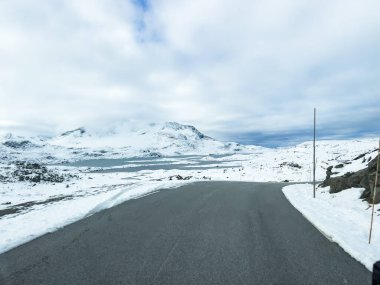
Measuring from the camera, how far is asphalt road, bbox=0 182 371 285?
5.20 meters

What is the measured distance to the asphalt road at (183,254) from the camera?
205 inches

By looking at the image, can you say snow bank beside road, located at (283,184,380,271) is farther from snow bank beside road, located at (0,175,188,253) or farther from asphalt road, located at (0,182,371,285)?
snow bank beside road, located at (0,175,188,253)

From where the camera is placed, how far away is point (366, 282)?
4984mm

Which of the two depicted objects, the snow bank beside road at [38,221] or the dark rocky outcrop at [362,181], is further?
the dark rocky outcrop at [362,181]

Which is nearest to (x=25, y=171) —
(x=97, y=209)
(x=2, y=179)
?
(x=2, y=179)

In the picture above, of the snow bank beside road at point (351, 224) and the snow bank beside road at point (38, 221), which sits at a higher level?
the snow bank beside road at point (351, 224)

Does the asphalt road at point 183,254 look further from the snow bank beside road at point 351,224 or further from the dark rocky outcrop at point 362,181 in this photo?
the dark rocky outcrop at point 362,181

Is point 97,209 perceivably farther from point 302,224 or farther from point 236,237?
point 302,224

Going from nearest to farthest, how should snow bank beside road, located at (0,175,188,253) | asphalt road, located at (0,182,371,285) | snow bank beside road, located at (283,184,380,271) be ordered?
asphalt road, located at (0,182,371,285)
snow bank beside road, located at (283,184,380,271)
snow bank beside road, located at (0,175,188,253)

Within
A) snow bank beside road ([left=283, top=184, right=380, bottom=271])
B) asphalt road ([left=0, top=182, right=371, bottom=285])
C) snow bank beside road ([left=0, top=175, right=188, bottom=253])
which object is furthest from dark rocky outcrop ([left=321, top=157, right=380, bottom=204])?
Result: snow bank beside road ([left=0, top=175, right=188, bottom=253])

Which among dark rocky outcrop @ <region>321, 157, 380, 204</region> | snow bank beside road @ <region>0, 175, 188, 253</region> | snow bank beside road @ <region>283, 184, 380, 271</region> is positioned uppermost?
dark rocky outcrop @ <region>321, 157, 380, 204</region>

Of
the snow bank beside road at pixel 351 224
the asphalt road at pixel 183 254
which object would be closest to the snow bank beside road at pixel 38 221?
the asphalt road at pixel 183 254

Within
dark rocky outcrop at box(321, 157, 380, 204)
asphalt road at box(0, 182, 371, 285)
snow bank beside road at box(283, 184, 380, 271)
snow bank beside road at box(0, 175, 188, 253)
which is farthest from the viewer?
dark rocky outcrop at box(321, 157, 380, 204)

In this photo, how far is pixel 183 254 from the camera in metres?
6.41
